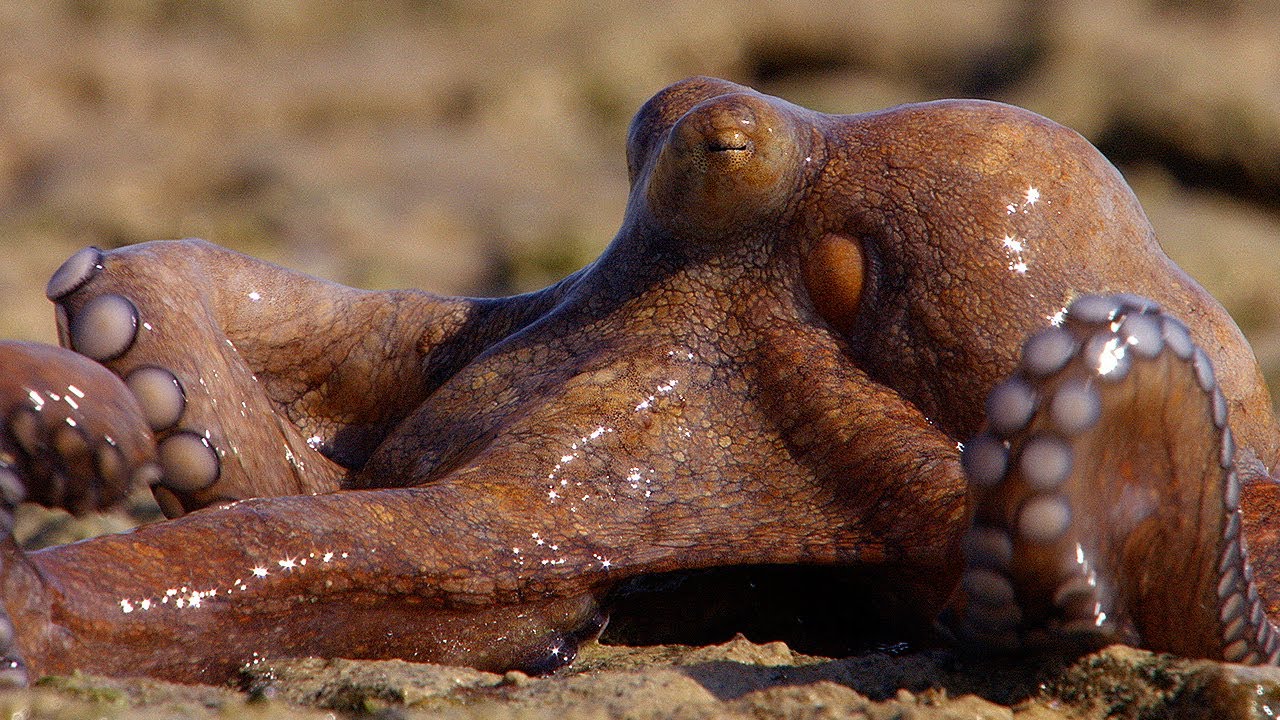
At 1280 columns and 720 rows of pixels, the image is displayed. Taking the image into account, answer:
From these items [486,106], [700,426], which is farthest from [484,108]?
[700,426]

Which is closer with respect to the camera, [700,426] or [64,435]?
[64,435]

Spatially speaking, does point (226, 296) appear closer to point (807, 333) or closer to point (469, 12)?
point (807, 333)

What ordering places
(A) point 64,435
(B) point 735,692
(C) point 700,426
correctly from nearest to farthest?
(A) point 64,435
(B) point 735,692
(C) point 700,426

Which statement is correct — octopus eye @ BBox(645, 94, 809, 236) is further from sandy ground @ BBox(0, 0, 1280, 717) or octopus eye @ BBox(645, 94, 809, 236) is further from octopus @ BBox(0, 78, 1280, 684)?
sandy ground @ BBox(0, 0, 1280, 717)

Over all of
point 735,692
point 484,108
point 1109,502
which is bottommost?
point 735,692

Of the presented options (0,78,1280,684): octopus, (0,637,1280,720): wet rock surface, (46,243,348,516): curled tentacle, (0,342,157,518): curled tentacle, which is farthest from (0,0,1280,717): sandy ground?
(0,342,157,518): curled tentacle

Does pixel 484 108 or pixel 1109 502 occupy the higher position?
pixel 1109 502

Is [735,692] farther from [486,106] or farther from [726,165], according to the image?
[486,106]
